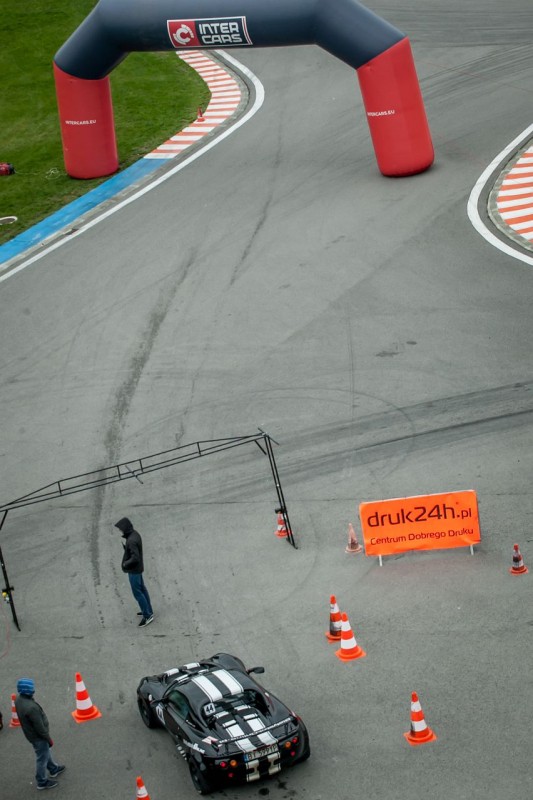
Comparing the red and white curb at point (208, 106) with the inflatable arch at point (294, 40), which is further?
the red and white curb at point (208, 106)

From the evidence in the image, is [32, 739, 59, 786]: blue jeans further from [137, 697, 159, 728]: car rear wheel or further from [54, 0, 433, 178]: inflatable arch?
[54, 0, 433, 178]: inflatable arch

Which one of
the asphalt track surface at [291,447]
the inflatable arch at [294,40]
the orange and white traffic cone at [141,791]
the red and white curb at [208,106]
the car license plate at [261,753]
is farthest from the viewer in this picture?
the red and white curb at [208,106]

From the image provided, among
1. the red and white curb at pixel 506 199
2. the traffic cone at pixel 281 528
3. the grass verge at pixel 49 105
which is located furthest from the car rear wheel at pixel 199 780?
the grass verge at pixel 49 105

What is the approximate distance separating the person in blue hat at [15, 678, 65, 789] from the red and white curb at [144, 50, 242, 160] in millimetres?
25355

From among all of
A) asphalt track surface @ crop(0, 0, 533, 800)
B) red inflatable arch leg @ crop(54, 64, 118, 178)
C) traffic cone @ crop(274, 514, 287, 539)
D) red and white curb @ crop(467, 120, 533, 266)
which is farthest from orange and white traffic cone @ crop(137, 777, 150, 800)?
red inflatable arch leg @ crop(54, 64, 118, 178)

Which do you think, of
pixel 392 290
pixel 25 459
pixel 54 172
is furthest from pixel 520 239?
pixel 54 172

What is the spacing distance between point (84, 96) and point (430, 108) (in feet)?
37.4

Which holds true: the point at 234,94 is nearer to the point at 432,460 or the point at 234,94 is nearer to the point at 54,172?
the point at 54,172

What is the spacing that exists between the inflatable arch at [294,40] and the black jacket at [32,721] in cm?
2112

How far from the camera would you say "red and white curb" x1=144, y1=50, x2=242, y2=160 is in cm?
3625

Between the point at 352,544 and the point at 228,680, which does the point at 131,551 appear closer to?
the point at 228,680

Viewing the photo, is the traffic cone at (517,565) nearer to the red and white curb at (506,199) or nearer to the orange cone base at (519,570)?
the orange cone base at (519,570)

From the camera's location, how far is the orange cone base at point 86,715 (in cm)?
1397

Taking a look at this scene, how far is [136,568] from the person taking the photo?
15.6m
